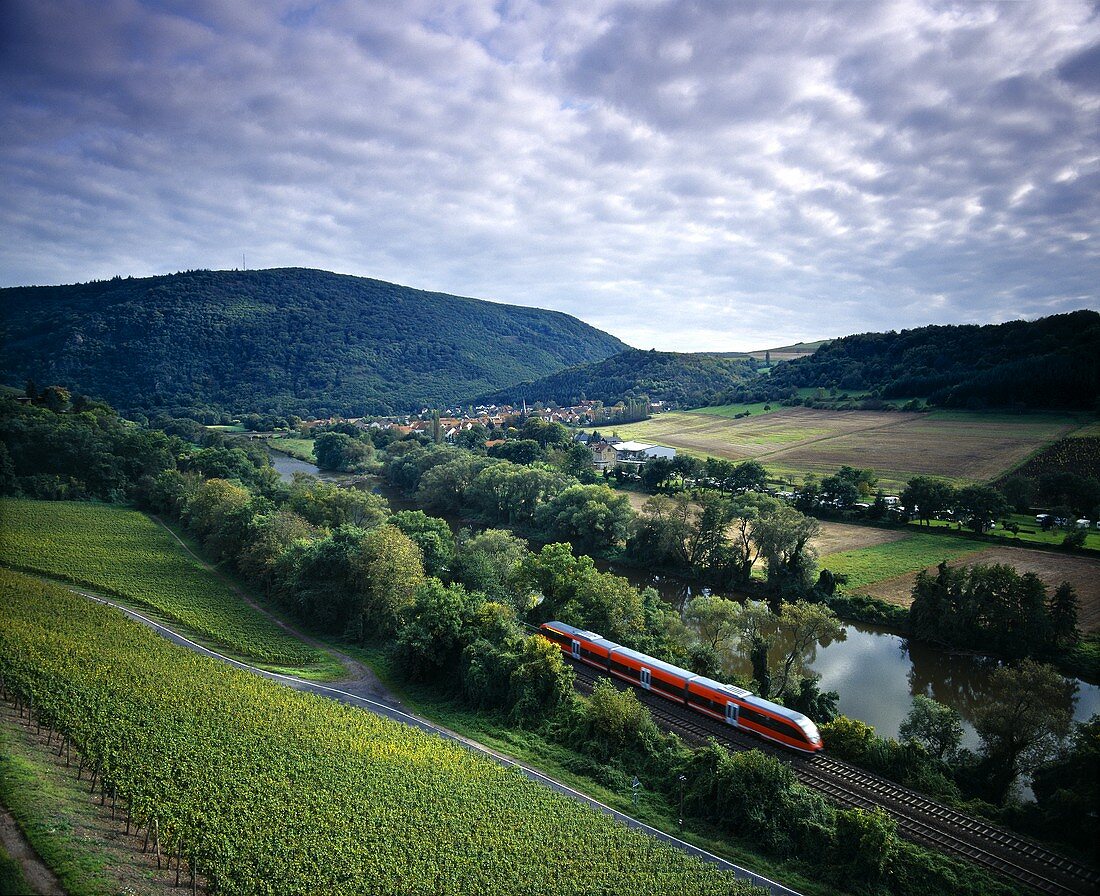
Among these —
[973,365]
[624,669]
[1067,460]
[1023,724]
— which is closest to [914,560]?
[1067,460]

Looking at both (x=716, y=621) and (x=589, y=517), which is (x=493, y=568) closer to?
(x=716, y=621)

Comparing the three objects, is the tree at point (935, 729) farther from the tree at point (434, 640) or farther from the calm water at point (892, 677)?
A: the tree at point (434, 640)

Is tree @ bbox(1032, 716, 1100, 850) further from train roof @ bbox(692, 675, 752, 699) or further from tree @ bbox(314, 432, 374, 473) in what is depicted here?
tree @ bbox(314, 432, 374, 473)

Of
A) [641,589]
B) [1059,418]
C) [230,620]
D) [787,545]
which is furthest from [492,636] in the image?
[1059,418]

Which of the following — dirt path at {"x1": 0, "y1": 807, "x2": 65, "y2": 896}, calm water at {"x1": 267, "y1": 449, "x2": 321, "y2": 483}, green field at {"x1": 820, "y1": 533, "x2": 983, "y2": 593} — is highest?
calm water at {"x1": 267, "y1": 449, "x2": 321, "y2": 483}

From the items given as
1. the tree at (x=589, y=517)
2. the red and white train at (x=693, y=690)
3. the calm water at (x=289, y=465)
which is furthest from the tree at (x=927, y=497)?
the calm water at (x=289, y=465)

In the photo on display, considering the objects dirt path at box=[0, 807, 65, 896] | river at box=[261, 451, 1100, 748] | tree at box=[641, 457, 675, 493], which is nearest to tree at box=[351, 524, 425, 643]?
river at box=[261, 451, 1100, 748]
